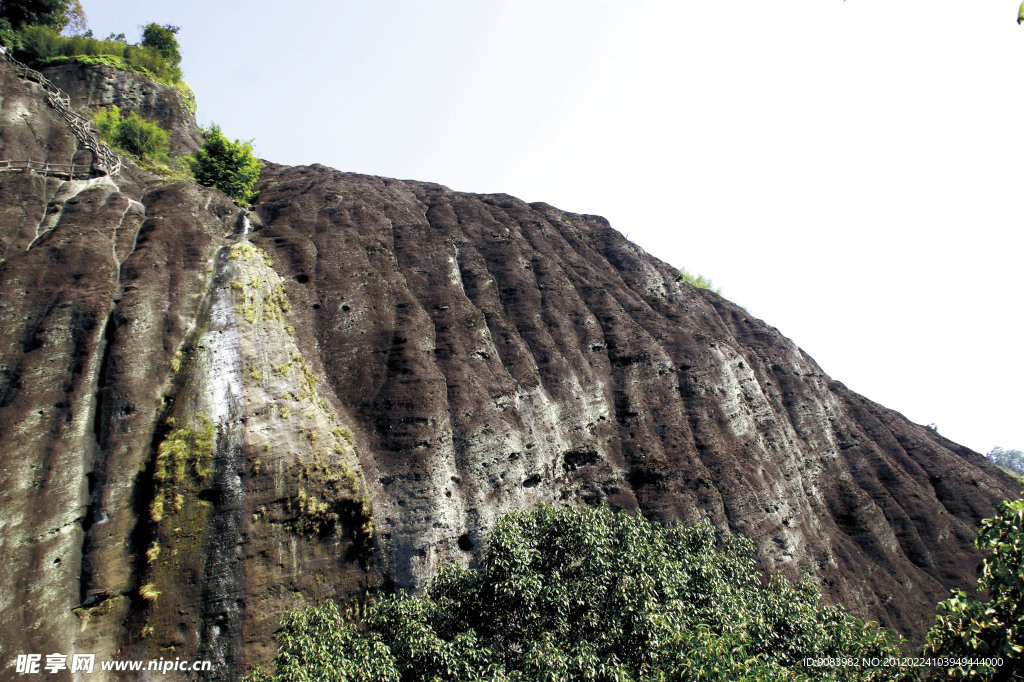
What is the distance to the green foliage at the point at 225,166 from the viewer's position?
30016mm

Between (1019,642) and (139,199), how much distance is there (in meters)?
30.8

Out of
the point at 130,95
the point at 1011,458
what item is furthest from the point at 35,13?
the point at 1011,458

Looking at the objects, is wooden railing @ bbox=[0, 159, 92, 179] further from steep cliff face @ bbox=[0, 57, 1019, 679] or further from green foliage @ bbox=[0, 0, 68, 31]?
green foliage @ bbox=[0, 0, 68, 31]

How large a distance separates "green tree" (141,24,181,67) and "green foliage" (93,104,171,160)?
12.1 metres

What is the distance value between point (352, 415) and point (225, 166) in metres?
17.1

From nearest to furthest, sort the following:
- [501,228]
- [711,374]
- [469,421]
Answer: [469,421] → [711,374] → [501,228]

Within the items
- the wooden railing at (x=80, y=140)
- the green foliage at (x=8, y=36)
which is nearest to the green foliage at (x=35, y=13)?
the green foliage at (x=8, y=36)

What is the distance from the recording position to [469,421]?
23.0m

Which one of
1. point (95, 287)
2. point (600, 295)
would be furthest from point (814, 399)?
point (95, 287)

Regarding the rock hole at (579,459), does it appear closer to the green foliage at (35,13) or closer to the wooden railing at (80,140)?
the wooden railing at (80,140)

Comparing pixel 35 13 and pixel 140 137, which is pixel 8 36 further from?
pixel 140 137

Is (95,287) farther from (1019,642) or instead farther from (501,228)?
(1019,642)

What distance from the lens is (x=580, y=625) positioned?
13.8m

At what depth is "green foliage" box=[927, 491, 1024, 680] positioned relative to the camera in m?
9.57
